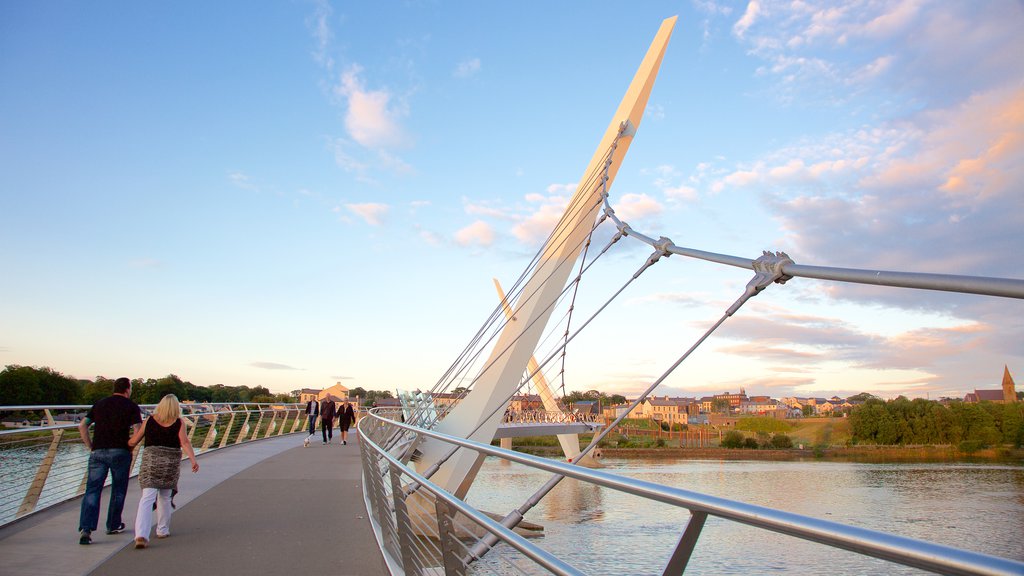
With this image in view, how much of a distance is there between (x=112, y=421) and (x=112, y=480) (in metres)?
0.44

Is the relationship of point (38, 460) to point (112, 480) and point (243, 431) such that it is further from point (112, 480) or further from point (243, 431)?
point (243, 431)

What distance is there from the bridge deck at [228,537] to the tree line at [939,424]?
67.7 metres

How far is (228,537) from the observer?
17.5 feet

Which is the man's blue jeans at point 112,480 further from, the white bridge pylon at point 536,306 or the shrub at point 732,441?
the shrub at point 732,441

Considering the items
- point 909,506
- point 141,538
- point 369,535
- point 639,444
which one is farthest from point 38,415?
point 639,444

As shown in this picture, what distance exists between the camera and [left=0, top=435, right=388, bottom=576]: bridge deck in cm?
441

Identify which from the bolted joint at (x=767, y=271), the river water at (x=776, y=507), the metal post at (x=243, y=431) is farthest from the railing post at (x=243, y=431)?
the bolted joint at (x=767, y=271)

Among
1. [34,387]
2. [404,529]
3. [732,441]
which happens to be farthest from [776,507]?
[732,441]

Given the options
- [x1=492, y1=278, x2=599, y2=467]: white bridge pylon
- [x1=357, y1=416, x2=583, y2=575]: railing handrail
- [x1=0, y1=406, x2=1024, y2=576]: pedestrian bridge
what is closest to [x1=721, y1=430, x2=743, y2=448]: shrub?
[x1=492, y1=278, x2=599, y2=467]: white bridge pylon

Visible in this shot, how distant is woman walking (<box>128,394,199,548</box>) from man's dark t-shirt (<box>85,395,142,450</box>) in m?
0.09

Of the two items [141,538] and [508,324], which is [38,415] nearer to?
[141,538]

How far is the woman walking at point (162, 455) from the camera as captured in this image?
5.15 meters

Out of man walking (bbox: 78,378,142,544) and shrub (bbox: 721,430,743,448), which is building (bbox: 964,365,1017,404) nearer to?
shrub (bbox: 721,430,743,448)

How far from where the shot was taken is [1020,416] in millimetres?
60844
